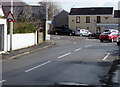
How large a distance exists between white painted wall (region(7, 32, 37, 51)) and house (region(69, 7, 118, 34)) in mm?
43661

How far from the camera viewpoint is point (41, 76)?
12.6 metres

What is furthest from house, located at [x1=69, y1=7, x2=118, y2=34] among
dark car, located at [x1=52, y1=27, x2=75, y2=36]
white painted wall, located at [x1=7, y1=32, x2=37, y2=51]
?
white painted wall, located at [x1=7, y1=32, x2=37, y2=51]

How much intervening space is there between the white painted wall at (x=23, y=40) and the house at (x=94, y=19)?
43661 millimetres

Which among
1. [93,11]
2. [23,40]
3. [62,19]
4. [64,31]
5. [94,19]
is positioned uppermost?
[93,11]

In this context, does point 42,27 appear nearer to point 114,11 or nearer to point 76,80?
point 76,80

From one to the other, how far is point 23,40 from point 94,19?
1896 inches

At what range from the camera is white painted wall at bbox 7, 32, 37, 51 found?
993 inches

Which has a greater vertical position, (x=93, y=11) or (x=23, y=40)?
(x=93, y=11)

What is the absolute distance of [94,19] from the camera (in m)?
74.0

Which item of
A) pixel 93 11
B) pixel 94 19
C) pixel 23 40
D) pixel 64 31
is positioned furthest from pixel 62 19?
pixel 23 40

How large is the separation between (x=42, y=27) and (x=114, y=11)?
145 ft

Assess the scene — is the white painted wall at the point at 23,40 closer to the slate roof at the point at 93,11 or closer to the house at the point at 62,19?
the slate roof at the point at 93,11

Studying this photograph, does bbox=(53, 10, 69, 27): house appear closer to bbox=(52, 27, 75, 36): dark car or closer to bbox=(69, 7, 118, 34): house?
bbox=(69, 7, 118, 34): house

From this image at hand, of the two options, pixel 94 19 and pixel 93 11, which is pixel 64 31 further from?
pixel 93 11
